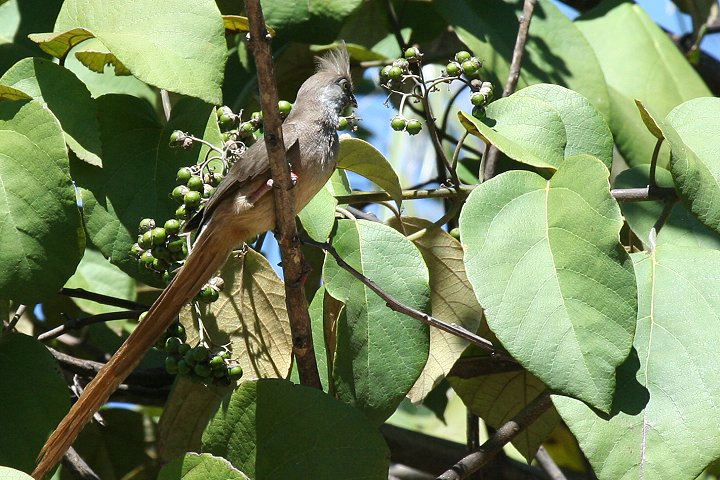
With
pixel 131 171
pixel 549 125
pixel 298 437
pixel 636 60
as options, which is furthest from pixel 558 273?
pixel 636 60

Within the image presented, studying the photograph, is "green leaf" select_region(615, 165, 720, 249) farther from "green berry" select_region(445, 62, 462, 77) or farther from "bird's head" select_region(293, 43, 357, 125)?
"bird's head" select_region(293, 43, 357, 125)

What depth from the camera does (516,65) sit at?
291cm

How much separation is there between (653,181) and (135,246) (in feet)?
4.52

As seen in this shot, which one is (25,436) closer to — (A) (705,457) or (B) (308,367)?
(B) (308,367)

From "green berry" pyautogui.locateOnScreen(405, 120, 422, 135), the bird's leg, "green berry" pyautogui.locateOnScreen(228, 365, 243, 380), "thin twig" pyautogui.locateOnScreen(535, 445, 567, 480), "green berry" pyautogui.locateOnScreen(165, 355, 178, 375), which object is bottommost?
"thin twig" pyautogui.locateOnScreen(535, 445, 567, 480)

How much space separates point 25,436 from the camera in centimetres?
234

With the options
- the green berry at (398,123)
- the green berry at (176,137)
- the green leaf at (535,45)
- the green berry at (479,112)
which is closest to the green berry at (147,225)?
the green berry at (176,137)

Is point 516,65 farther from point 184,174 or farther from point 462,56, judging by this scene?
point 184,174

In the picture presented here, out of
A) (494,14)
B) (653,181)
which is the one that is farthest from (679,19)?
(653,181)

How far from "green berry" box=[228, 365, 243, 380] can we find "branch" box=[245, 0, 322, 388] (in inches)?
6.2

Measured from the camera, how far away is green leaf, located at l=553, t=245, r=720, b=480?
204cm

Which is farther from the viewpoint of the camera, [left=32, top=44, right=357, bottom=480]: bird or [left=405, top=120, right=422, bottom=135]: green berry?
[left=405, top=120, right=422, bottom=135]: green berry

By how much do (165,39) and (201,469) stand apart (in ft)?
3.52

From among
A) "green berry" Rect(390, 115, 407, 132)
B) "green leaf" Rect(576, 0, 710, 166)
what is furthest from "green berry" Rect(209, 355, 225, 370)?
"green leaf" Rect(576, 0, 710, 166)
